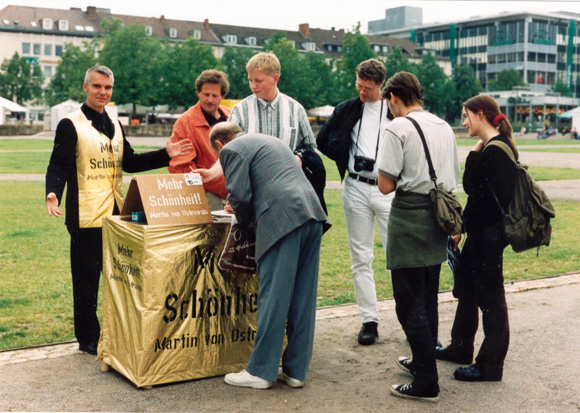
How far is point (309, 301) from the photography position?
4.48 meters

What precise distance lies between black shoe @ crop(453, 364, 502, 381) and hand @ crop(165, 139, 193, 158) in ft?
8.08

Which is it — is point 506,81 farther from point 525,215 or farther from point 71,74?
point 525,215

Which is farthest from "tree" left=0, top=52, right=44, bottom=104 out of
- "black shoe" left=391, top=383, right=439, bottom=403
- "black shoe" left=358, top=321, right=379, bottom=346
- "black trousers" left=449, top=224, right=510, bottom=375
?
"black shoe" left=391, top=383, right=439, bottom=403

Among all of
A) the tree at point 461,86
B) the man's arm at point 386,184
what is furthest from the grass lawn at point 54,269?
the tree at point 461,86

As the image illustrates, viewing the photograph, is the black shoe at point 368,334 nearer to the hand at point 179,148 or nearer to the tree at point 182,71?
the hand at point 179,148

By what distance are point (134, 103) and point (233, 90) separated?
9.42 meters

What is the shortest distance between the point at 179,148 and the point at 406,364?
223 centimetres

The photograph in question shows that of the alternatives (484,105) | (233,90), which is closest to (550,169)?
(484,105)

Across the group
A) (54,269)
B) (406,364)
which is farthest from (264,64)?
(54,269)

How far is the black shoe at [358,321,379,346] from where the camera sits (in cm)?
537

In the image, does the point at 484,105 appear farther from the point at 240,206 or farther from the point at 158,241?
the point at 158,241

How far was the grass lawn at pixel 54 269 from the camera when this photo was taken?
19.6 feet

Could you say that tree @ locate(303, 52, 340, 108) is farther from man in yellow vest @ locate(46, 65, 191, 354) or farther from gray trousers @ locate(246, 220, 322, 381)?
gray trousers @ locate(246, 220, 322, 381)

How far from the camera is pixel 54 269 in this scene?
328 inches
